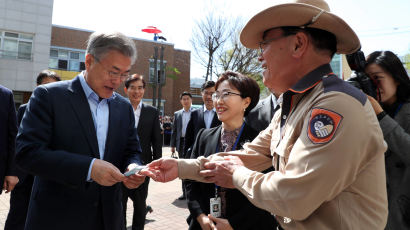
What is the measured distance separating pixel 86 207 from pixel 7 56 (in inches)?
876

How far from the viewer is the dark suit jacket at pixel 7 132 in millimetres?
3576

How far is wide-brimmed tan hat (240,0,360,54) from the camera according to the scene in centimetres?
153

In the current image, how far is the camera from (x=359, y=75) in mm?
2213

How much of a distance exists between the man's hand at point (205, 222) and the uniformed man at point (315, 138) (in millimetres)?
796

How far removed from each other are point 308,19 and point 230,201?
1600 millimetres

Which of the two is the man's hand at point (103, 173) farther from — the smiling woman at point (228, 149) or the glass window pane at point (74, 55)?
the glass window pane at point (74, 55)

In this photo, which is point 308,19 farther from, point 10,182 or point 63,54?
point 63,54

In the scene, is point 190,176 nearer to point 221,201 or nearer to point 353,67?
point 221,201

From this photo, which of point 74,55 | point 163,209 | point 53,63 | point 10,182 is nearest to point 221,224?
point 10,182

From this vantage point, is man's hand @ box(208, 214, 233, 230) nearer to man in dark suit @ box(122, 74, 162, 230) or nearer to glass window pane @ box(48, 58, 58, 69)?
man in dark suit @ box(122, 74, 162, 230)

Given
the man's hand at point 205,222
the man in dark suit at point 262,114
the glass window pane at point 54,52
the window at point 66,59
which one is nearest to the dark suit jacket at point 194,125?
the man in dark suit at point 262,114

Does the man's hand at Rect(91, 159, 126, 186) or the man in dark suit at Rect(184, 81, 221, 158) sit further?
the man in dark suit at Rect(184, 81, 221, 158)

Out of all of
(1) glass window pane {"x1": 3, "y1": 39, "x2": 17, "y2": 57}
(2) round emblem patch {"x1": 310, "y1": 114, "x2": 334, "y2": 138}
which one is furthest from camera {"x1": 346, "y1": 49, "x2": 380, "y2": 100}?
(1) glass window pane {"x1": 3, "y1": 39, "x2": 17, "y2": 57}

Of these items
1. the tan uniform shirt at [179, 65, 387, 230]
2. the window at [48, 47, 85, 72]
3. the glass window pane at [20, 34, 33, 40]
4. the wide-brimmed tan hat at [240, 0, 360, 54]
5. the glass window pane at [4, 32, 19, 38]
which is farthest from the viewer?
→ the window at [48, 47, 85, 72]
